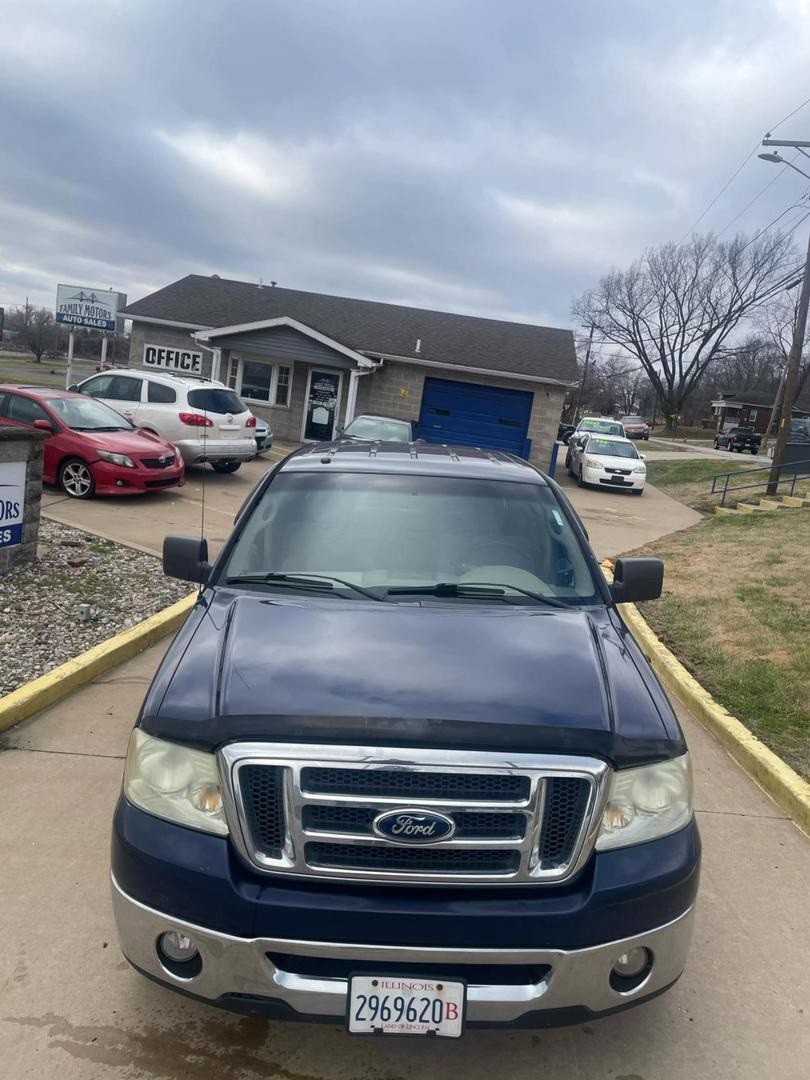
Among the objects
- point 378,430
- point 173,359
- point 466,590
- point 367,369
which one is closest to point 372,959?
point 466,590

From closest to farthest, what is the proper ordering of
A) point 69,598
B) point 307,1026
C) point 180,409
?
point 307,1026 → point 69,598 → point 180,409

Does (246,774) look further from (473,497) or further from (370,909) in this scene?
(473,497)

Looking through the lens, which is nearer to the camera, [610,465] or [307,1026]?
[307,1026]

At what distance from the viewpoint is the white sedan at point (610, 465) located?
2103cm

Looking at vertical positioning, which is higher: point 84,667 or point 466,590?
point 466,590

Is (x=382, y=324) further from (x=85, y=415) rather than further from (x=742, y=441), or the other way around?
(x=742, y=441)

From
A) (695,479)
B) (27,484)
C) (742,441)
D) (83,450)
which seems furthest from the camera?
(742,441)

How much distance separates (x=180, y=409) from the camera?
13.7 m

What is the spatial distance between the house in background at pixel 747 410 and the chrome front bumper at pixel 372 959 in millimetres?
71320

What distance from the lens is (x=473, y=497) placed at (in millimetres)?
3918

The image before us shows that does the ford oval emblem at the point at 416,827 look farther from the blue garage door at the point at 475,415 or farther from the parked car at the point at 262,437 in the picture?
the blue garage door at the point at 475,415

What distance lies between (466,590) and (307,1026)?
1662 millimetres

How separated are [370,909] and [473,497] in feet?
7.16

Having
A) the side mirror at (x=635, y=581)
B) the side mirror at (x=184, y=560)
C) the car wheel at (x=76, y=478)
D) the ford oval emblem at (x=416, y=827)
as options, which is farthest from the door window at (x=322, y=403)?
the ford oval emblem at (x=416, y=827)
